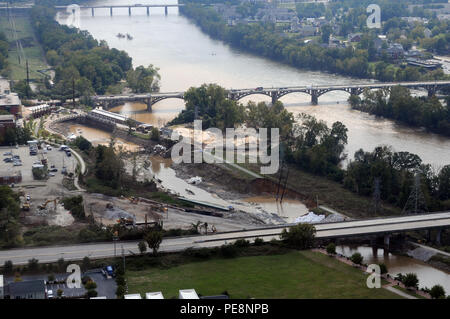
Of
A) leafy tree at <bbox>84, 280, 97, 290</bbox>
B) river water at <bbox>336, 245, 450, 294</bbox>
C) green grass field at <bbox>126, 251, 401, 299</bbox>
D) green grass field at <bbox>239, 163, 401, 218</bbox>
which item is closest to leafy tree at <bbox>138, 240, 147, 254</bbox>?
green grass field at <bbox>126, 251, 401, 299</bbox>

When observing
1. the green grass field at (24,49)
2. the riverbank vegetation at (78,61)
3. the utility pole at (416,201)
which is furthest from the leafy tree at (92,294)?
the green grass field at (24,49)

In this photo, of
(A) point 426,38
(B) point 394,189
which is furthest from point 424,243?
(A) point 426,38

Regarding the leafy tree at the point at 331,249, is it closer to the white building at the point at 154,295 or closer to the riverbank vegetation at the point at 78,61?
the white building at the point at 154,295

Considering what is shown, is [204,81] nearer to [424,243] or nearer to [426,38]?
[426,38]

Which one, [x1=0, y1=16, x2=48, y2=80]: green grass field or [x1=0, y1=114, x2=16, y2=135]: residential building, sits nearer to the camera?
[x1=0, y1=114, x2=16, y2=135]: residential building

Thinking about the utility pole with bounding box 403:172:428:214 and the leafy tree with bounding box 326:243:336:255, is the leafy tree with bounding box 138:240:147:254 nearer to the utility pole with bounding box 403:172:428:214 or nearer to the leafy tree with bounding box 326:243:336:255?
the leafy tree with bounding box 326:243:336:255

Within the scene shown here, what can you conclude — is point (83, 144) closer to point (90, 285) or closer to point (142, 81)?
point (142, 81)

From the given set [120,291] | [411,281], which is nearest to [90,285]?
[120,291]
